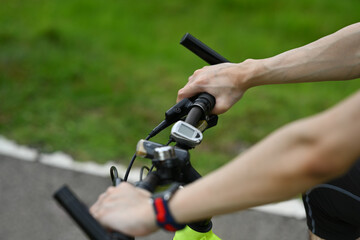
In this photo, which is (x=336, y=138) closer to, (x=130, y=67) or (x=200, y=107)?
(x=200, y=107)

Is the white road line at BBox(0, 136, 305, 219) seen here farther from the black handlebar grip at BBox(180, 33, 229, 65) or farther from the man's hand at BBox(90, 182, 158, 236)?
the man's hand at BBox(90, 182, 158, 236)

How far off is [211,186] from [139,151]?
37cm

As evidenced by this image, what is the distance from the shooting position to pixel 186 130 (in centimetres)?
151

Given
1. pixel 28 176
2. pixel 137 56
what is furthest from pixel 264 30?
pixel 28 176

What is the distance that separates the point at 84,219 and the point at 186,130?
18.9 inches

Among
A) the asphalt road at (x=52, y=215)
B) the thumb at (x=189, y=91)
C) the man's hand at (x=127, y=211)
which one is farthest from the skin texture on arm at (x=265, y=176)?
the asphalt road at (x=52, y=215)

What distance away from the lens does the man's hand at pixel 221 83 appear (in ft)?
6.01

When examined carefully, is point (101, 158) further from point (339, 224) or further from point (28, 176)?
point (339, 224)

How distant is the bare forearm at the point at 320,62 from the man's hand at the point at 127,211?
33.3 inches

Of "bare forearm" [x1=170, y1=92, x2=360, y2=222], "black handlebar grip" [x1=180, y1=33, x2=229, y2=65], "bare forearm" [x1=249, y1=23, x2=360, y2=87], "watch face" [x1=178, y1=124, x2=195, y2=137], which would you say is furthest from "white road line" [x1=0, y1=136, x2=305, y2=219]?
"bare forearm" [x1=170, y1=92, x2=360, y2=222]

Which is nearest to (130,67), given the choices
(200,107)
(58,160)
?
(58,160)

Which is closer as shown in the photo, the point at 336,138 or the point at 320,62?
the point at 336,138

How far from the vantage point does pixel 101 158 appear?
392cm

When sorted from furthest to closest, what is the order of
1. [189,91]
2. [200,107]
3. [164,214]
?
[189,91] → [200,107] → [164,214]
